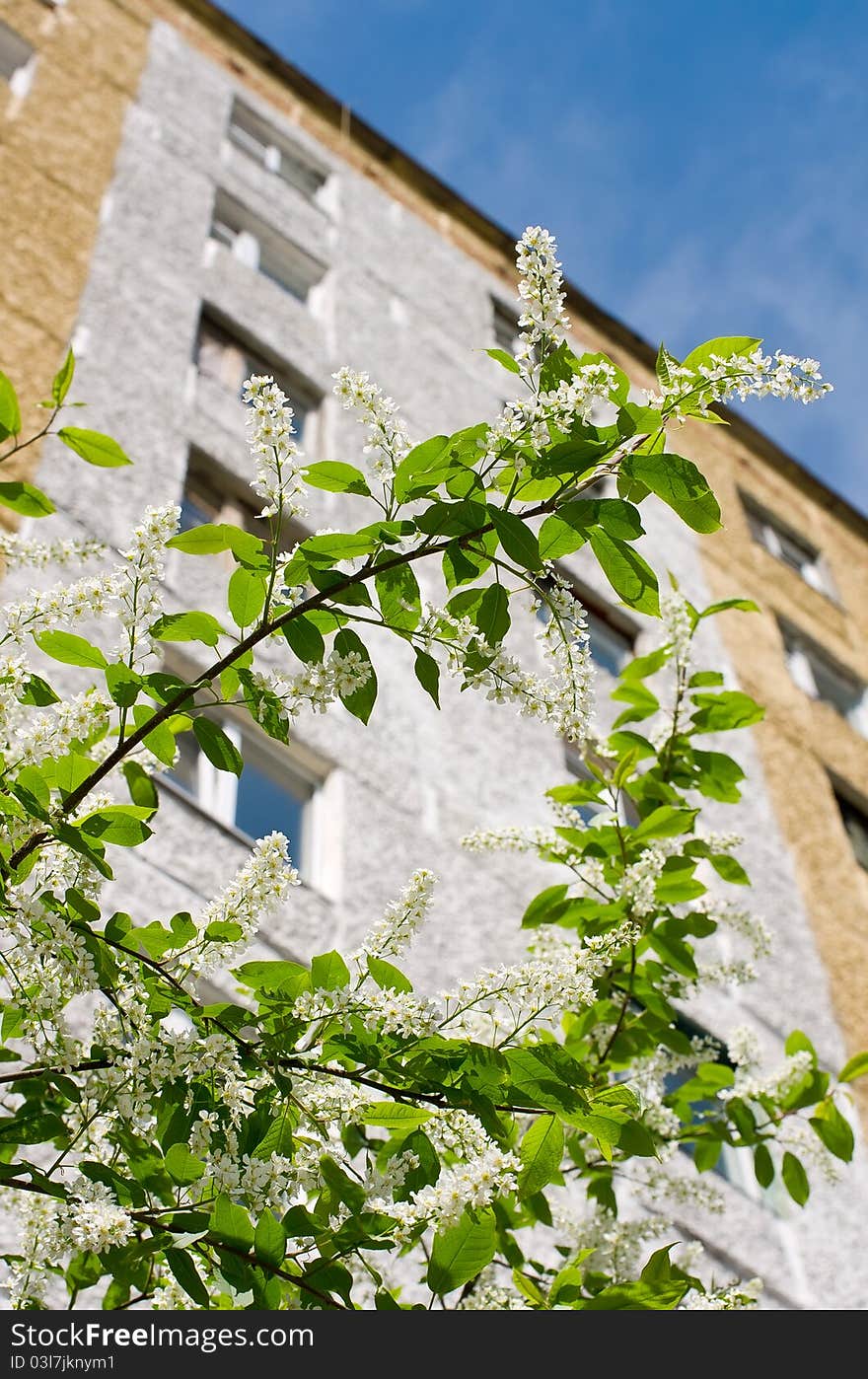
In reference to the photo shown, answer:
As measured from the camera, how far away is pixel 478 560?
2.43 m

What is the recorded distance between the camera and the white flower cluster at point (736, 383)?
241cm

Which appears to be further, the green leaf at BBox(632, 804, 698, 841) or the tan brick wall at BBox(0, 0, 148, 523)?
the tan brick wall at BBox(0, 0, 148, 523)

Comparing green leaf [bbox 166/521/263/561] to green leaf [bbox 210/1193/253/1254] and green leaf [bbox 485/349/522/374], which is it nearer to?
green leaf [bbox 485/349/522/374]

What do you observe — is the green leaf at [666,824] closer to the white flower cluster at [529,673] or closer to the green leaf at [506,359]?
the white flower cluster at [529,673]

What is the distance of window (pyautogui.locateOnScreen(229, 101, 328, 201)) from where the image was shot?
1316 centimetres

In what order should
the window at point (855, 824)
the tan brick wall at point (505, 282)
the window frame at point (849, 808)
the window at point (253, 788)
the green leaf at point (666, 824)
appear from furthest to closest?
the window frame at point (849, 808), the window at point (855, 824), the tan brick wall at point (505, 282), the window at point (253, 788), the green leaf at point (666, 824)

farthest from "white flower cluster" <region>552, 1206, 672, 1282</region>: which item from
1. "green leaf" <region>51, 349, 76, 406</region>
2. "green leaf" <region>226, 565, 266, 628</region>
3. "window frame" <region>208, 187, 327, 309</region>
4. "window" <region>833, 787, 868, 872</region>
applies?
"window frame" <region>208, 187, 327, 309</region>

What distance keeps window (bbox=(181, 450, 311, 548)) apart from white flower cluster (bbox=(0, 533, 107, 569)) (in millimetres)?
5491

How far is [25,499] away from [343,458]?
23.7 feet

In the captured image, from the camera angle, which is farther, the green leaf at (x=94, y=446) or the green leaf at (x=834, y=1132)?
the green leaf at (x=834, y=1132)

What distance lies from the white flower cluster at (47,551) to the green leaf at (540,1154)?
1.39 m

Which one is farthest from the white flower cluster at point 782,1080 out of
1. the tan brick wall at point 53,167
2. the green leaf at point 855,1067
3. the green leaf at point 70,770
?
the tan brick wall at point 53,167

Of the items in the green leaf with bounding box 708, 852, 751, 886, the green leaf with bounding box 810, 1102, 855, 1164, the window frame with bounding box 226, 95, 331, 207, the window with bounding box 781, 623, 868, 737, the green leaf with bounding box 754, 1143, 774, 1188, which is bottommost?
the green leaf with bounding box 754, 1143, 774, 1188

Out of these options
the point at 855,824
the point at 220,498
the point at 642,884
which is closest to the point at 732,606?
the point at 642,884
